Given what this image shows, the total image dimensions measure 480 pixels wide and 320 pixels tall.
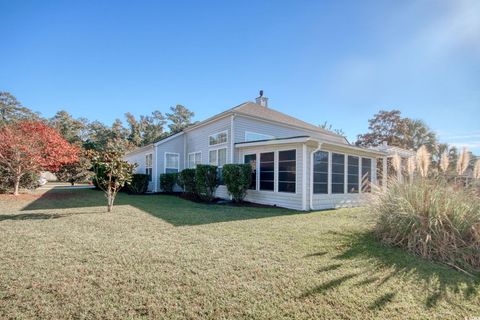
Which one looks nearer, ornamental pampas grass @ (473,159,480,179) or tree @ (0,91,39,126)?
ornamental pampas grass @ (473,159,480,179)

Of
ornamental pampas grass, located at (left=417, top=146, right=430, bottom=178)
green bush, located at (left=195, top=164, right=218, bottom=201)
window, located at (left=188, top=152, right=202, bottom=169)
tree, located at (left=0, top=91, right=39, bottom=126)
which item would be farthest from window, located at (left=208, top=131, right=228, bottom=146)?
tree, located at (left=0, top=91, right=39, bottom=126)

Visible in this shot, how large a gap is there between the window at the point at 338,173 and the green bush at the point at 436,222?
17.3 ft

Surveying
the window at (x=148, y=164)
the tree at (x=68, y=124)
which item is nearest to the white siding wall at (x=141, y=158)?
the window at (x=148, y=164)

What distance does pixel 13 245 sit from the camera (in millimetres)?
4004

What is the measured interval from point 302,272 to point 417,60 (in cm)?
1014

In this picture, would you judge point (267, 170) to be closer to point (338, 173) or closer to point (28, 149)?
point (338, 173)

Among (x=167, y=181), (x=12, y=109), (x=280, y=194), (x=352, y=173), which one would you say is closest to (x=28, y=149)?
(x=167, y=181)

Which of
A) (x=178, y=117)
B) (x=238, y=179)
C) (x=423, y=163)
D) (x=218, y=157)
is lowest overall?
(x=238, y=179)

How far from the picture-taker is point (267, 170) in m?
9.87

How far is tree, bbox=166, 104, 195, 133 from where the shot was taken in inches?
1496

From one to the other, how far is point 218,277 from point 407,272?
2784mm

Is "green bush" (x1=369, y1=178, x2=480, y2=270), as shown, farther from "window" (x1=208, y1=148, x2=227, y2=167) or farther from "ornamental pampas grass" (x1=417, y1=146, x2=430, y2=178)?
"window" (x1=208, y1=148, x2=227, y2=167)

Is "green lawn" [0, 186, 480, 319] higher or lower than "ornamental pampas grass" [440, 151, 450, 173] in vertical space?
Answer: lower

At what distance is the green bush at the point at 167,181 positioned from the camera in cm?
1440
